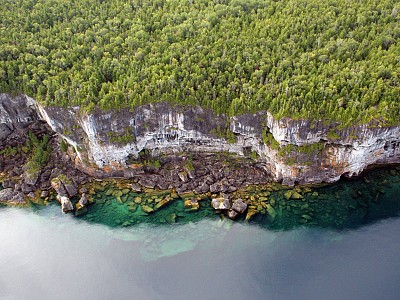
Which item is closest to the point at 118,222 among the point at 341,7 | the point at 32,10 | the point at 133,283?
the point at 133,283

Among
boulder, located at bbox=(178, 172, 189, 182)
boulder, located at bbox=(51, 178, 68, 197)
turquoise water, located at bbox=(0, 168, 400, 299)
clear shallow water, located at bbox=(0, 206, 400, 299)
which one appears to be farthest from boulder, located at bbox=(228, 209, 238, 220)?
boulder, located at bbox=(51, 178, 68, 197)

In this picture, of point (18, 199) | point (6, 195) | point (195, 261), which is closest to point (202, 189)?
point (195, 261)

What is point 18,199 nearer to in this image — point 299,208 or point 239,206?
point 239,206

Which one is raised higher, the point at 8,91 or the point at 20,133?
the point at 8,91

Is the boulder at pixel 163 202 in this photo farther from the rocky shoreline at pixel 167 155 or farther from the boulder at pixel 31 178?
the boulder at pixel 31 178

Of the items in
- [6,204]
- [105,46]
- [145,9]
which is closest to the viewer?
[6,204]

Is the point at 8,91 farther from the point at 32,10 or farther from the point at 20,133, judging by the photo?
the point at 32,10
